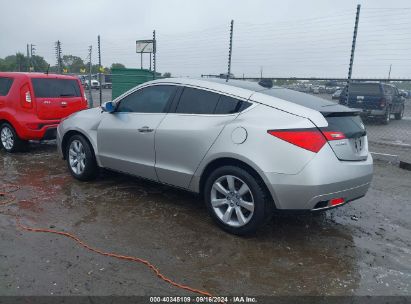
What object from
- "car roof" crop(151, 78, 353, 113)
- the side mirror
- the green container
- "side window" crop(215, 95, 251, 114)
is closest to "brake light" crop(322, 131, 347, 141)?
"car roof" crop(151, 78, 353, 113)

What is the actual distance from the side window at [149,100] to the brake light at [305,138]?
164 centimetres

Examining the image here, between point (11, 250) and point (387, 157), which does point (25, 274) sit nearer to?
point (11, 250)

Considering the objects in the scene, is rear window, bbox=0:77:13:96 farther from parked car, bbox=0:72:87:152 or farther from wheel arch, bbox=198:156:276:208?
wheel arch, bbox=198:156:276:208

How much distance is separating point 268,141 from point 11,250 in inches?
102

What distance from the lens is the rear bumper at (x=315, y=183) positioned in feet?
10.7

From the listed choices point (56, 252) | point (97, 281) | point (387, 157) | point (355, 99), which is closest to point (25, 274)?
point (56, 252)

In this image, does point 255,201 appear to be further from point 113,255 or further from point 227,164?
point 113,255

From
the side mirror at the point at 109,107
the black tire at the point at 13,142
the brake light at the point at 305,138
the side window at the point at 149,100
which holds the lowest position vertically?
the black tire at the point at 13,142

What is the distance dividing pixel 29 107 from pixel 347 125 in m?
5.87

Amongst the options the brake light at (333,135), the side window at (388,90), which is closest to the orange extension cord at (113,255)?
the brake light at (333,135)

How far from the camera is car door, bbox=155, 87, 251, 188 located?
12.5 ft

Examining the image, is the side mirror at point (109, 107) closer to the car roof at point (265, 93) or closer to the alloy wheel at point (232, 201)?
the car roof at point (265, 93)

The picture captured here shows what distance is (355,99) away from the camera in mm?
13906

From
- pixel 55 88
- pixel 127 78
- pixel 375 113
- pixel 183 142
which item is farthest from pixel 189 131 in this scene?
pixel 375 113
